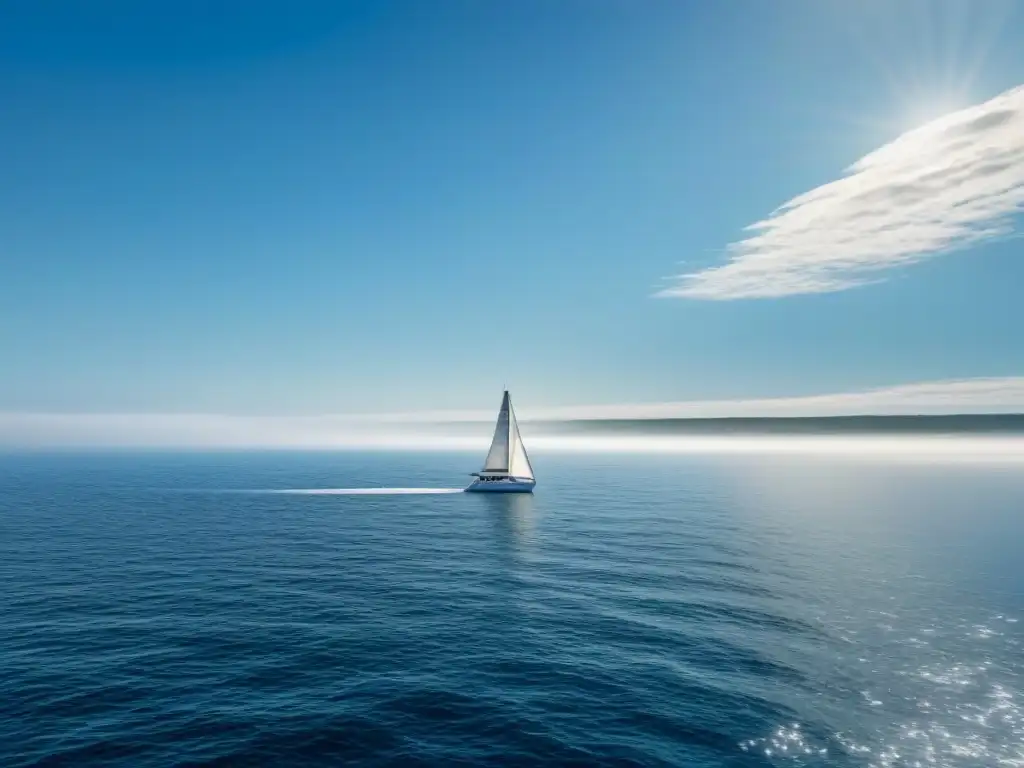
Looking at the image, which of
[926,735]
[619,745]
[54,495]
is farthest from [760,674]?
[54,495]

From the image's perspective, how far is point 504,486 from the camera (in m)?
152

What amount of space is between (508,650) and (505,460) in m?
114

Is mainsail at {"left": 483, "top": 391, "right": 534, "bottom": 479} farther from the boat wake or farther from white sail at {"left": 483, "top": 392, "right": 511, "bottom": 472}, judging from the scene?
the boat wake

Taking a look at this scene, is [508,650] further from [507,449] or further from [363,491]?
[363,491]

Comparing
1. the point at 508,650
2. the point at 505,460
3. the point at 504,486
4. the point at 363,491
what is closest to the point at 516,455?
the point at 505,460

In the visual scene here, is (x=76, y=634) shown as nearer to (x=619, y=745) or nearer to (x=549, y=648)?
(x=549, y=648)

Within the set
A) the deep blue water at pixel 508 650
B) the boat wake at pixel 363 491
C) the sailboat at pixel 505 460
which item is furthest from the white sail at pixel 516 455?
the deep blue water at pixel 508 650

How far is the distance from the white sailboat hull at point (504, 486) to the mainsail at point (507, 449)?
277cm

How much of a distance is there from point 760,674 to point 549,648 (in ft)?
54.7

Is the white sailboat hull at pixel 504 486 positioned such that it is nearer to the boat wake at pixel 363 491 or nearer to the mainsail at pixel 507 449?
the mainsail at pixel 507 449

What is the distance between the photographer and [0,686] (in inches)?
1548

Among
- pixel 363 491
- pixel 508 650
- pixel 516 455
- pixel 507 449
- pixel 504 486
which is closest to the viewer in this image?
pixel 508 650

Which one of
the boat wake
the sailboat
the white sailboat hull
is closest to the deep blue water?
the white sailboat hull

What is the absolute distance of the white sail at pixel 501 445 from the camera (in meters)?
158
